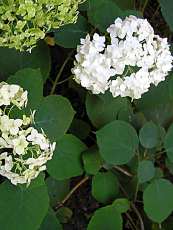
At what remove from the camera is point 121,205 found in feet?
5.16

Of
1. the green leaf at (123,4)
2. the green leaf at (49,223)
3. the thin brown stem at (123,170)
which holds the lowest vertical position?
the green leaf at (49,223)

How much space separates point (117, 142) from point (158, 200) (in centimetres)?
17

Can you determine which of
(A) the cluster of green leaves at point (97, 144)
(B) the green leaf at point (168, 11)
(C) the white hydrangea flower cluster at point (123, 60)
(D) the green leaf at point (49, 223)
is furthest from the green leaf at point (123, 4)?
(D) the green leaf at point (49, 223)

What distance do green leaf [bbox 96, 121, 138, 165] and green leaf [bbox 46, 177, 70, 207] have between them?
0.60 feet

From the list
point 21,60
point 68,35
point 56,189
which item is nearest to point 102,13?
point 68,35

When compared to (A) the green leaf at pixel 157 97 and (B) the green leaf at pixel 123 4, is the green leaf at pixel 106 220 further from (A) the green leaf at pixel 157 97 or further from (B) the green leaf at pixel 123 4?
(B) the green leaf at pixel 123 4

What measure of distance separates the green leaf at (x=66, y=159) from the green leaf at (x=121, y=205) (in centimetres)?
13

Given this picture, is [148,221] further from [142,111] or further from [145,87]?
[145,87]

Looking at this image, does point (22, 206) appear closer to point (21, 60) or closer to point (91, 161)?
point (91, 161)

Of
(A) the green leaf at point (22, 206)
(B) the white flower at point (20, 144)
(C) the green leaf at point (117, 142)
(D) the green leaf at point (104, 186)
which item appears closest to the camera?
(B) the white flower at point (20, 144)

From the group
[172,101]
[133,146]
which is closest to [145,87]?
[133,146]

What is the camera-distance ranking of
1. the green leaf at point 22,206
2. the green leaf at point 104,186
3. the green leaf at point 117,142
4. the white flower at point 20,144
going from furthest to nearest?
the green leaf at point 104,186 < the green leaf at point 117,142 < the green leaf at point 22,206 < the white flower at point 20,144

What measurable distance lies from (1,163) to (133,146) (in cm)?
34

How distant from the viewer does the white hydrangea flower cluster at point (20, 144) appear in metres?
1.21
